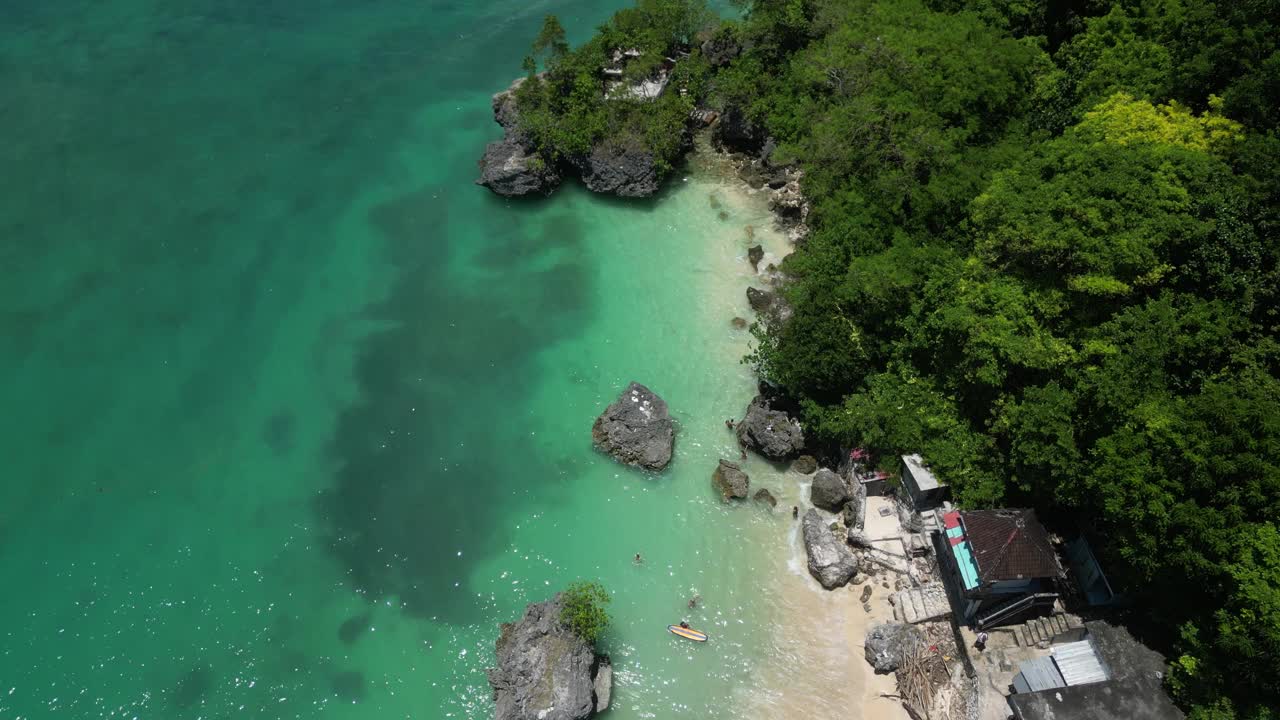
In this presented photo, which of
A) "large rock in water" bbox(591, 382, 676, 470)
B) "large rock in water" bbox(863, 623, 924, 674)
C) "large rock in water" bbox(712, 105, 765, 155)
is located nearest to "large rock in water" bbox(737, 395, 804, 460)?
"large rock in water" bbox(591, 382, 676, 470)

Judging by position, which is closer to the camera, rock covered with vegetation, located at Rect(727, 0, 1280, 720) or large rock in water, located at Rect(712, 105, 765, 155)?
rock covered with vegetation, located at Rect(727, 0, 1280, 720)

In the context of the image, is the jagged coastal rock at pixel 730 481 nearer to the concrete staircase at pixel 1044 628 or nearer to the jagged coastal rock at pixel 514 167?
the concrete staircase at pixel 1044 628

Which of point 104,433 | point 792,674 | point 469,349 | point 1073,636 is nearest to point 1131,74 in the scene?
point 1073,636

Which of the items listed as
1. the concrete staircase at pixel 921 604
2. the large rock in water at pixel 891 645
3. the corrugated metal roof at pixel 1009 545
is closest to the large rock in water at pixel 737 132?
the corrugated metal roof at pixel 1009 545

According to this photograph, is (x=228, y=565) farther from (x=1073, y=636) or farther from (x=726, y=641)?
(x=1073, y=636)

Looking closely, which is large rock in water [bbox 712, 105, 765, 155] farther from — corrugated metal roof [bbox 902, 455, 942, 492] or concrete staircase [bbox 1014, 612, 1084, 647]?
concrete staircase [bbox 1014, 612, 1084, 647]

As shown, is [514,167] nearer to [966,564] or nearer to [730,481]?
[730,481]

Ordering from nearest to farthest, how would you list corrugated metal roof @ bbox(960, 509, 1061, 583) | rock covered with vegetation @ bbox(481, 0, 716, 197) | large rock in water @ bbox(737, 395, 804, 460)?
corrugated metal roof @ bbox(960, 509, 1061, 583) < large rock in water @ bbox(737, 395, 804, 460) < rock covered with vegetation @ bbox(481, 0, 716, 197)

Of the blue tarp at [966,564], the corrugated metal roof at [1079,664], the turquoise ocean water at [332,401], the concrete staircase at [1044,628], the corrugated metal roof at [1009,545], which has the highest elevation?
the corrugated metal roof at [1009,545]
